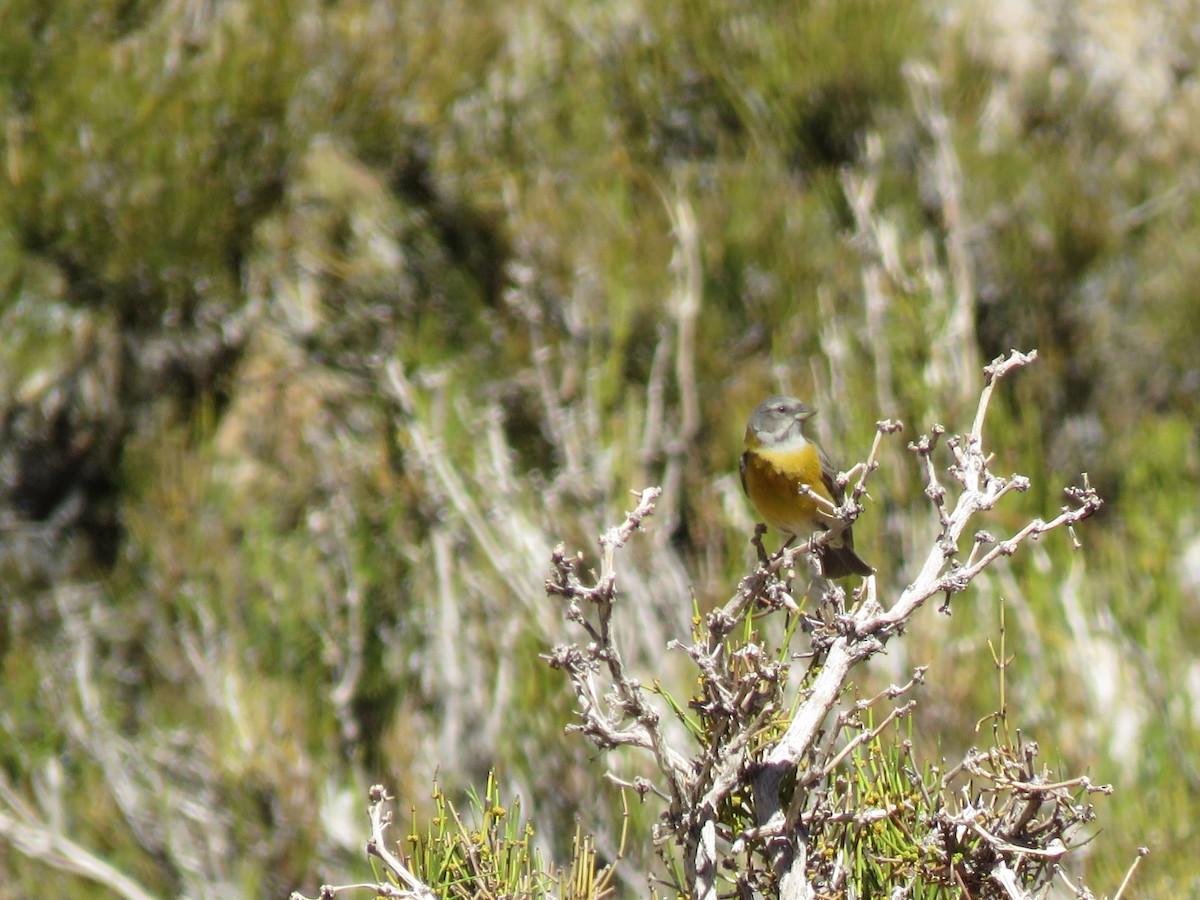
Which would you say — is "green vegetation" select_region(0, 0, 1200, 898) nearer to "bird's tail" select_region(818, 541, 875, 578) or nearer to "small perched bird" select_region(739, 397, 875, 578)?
"small perched bird" select_region(739, 397, 875, 578)

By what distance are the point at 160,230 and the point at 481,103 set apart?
2003mm

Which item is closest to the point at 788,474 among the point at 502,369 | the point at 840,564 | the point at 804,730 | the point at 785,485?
the point at 785,485

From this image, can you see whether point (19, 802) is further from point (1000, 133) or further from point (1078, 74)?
point (1078, 74)

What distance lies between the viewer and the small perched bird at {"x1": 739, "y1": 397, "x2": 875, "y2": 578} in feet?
13.2

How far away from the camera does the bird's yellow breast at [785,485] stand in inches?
159

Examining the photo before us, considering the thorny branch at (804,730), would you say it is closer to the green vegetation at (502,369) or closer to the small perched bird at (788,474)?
the small perched bird at (788,474)

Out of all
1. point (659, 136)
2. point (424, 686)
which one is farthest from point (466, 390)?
point (659, 136)

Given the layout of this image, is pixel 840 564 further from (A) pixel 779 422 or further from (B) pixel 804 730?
(B) pixel 804 730

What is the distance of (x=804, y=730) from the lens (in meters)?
2.00

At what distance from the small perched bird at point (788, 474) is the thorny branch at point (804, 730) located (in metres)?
1.61

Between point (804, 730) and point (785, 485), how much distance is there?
84.5 inches

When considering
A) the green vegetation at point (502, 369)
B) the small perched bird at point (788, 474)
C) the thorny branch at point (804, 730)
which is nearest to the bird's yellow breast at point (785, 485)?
the small perched bird at point (788, 474)

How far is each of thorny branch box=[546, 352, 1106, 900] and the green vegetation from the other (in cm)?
192

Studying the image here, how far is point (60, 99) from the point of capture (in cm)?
705
